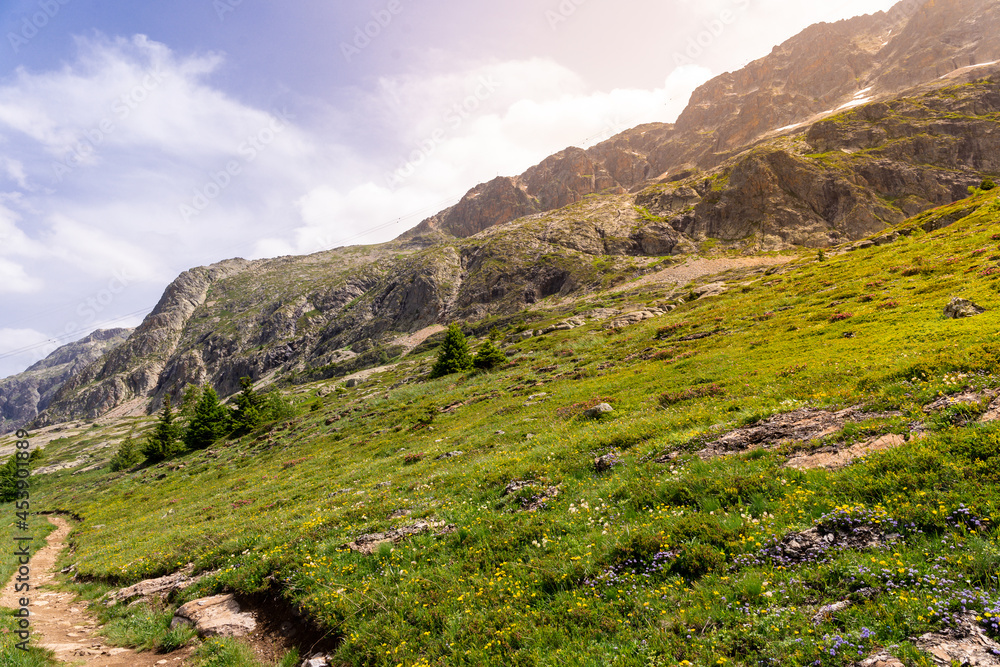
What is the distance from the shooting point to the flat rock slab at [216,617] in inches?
415

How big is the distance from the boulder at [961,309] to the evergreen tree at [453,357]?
53602mm

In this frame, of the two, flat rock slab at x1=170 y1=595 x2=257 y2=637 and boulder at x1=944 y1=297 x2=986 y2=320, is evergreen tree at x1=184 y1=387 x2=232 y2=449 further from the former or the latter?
boulder at x1=944 y1=297 x2=986 y2=320

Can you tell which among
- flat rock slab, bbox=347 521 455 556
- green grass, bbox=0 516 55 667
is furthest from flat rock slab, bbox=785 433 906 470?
green grass, bbox=0 516 55 667

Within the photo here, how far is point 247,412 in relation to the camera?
68562 millimetres

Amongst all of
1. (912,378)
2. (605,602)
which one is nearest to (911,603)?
(605,602)

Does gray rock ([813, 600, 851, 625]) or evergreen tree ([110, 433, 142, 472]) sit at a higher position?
gray rock ([813, 600, 851, 625])

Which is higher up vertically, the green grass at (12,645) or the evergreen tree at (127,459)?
the green grass at (12,645)

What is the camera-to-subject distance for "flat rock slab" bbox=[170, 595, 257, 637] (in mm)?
10547

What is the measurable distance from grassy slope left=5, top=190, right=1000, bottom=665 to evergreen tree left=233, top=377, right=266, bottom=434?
42.9 m

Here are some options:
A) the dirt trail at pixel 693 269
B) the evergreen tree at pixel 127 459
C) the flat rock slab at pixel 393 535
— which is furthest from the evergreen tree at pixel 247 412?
the dirt trail at pixel 693 269

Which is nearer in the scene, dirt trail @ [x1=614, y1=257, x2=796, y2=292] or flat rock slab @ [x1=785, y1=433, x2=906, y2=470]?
flat rock slab @ [x1=785, y1=433, x2=906, y2=470]

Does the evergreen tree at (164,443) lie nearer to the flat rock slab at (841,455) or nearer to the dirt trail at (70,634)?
the dirt trail at (70,634)

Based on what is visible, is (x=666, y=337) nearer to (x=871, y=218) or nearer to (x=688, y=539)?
(x=688, y=539)

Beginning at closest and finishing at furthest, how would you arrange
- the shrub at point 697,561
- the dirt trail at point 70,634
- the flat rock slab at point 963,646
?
1. the flat rock slab at point 963,646
2. the shrub at point 697,561
3. the dirt trail at point 70,634
